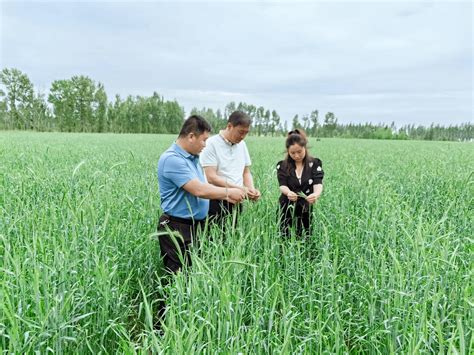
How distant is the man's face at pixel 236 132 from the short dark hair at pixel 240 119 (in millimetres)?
33

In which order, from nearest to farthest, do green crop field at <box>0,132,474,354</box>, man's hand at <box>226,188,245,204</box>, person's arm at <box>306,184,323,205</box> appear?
1. green crop field at <box>0,132,474,354</box>
2. man's hand at <box>226,188,245,204</box>
3. person's arm at <box>306,184,323,205</box>

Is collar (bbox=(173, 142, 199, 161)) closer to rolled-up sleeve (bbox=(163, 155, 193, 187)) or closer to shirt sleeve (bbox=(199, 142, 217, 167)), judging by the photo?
rolled-up sleeve (bbox=(163, 155, 193, 187))

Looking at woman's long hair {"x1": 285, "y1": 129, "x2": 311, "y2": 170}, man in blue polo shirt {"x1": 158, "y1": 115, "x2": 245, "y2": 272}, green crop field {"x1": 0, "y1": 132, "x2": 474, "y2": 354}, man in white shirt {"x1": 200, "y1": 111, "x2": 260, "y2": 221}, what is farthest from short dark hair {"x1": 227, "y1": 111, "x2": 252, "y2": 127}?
green crop field {"x1": 0, "y1": 132, "x2": 474, "y2": 354}

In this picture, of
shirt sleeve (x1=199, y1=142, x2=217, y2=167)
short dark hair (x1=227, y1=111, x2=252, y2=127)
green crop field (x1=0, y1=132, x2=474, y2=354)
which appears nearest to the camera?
green crop field (x1=0, y1=132, x2=474, y2=354)

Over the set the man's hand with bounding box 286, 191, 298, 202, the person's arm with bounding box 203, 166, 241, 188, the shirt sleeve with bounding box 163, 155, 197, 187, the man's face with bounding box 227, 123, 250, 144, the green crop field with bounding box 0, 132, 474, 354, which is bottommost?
the green crop field with bounding box 0, 132, 474, 354

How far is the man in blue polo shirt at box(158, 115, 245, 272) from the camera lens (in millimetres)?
2777

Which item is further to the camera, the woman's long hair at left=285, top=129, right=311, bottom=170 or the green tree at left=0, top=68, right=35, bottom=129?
the green tree at left=0, top=68, right=35, bottom=129

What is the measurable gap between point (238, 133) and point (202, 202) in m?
0.92

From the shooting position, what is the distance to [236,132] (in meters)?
3.54

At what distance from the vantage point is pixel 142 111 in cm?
6669

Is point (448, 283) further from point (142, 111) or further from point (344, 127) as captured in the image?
point (344, 127)

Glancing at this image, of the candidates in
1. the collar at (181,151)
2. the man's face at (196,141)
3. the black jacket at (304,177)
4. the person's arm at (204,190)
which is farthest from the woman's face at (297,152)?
the collar at (181,151)

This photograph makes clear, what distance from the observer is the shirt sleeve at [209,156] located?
3.60 meters

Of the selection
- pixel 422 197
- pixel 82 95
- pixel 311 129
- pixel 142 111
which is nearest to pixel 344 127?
pixel 311 129
